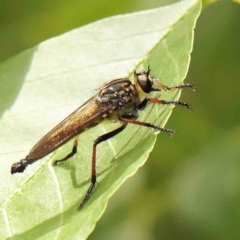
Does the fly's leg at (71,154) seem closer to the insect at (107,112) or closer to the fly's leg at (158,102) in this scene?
the insect at (107,112)

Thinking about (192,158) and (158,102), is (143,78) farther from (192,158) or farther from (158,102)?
(192,158)

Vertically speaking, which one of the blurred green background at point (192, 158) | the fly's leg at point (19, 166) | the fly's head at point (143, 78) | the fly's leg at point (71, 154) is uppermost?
the fly's head at point (143, 78)

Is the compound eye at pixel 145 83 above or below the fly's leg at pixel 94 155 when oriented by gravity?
above

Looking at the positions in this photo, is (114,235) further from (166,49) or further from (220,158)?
(166,49)

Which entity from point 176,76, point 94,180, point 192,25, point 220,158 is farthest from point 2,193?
point 220,158

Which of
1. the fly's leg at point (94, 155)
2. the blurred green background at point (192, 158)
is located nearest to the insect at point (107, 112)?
the fly's leg at point (94, 155)

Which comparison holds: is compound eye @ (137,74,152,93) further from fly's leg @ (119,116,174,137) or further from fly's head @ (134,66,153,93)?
fly's leg @ (119,116,174,137)
